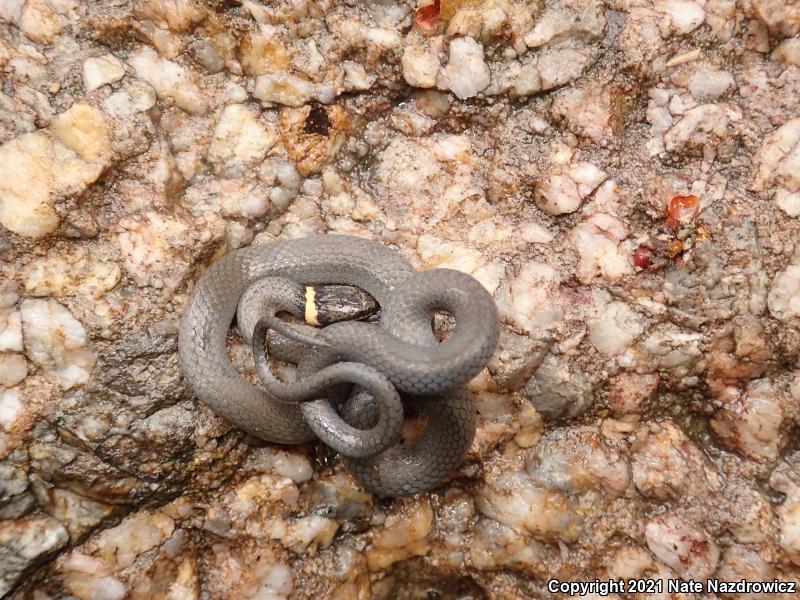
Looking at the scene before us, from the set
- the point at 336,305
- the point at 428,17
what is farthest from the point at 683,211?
the point at 336,305

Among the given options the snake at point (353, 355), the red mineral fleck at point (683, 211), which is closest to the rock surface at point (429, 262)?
the red mineral fleck at point (683, 211)

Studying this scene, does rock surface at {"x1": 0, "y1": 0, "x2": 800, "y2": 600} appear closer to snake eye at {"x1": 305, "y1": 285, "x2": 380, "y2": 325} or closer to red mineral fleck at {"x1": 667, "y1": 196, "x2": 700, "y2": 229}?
red mineral fleck at {"x1": 667, "y1": 196, "x2": 700, "y2": 229}

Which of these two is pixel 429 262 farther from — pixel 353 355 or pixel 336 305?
pixel 353 355

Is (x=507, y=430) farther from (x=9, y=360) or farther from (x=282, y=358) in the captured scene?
(x=9, y=360)

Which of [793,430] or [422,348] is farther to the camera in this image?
[793,430]

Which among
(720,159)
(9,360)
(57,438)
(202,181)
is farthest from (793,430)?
(9,360)

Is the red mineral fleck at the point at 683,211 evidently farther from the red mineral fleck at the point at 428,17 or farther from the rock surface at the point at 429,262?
the red mineral fleck at the point at 428,17
